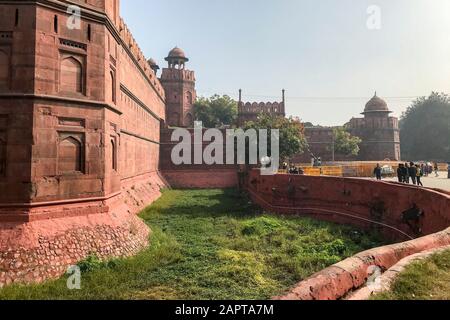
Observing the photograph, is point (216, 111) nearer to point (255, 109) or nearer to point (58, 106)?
point (255, 109)

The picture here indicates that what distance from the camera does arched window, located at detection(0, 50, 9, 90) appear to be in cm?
749

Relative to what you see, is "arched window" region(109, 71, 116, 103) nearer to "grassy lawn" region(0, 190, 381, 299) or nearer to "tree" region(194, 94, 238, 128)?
"grassy lawn" region(0, 190, 381, 299)

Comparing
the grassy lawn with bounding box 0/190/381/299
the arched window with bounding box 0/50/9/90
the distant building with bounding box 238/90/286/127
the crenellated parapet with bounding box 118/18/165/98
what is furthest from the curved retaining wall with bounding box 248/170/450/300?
the distant building with bounding box 238/90/286/127

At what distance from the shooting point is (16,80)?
296 inches

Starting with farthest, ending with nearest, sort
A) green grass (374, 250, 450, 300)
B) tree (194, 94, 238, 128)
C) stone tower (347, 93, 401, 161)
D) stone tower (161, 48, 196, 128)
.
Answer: tree (194, 94, 238, 128) → stone tower (347, 93, 401, 161) → stone tower (161, 48, 196, 128) → green grass (374, 250, 450, 300)

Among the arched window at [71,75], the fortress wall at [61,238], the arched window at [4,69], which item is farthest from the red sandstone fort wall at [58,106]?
the fortress wall at [61,238]

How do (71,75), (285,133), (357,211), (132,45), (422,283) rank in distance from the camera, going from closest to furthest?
(422,283)
(71,75)
(357,211)
(132,45)
(285,133)

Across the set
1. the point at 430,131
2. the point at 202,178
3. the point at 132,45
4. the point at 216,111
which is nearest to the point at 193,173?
the point at 202,178

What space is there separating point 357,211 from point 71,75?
11.5 metres

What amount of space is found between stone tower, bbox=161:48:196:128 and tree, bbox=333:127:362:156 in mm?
20567

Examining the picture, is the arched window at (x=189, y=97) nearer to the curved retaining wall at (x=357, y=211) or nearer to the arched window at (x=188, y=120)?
the arched window at (x=188, y=120)

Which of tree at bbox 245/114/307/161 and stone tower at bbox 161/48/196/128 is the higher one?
stone tower at bbox 161/48/196/128

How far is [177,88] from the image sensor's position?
134ft
